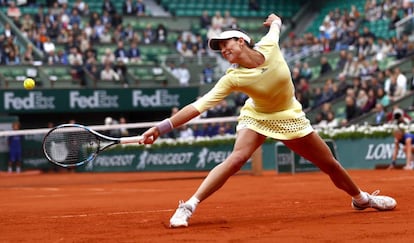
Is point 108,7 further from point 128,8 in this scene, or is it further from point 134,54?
point 134,54

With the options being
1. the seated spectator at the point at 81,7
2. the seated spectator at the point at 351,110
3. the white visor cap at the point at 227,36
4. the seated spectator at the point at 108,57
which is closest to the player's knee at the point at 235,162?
the white visor cap at the point at 227,36

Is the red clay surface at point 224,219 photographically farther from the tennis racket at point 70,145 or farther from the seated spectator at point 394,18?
the seated spectator at point 394,18

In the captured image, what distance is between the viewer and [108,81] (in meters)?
28.2

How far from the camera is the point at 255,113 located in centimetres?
812

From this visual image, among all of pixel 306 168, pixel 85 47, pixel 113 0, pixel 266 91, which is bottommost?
pixel 306 168

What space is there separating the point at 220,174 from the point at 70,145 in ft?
5.01

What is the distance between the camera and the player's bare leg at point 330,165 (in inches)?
319

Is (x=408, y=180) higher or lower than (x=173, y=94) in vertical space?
lower

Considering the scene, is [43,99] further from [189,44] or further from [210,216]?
[210,216]

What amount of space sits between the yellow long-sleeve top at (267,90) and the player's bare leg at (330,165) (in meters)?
0.13

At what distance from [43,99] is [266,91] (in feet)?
65.4

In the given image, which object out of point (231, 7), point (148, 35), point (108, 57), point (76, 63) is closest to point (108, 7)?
point (148, 35)

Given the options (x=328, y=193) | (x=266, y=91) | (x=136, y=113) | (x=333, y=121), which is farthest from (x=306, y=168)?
(x=266, y=91)

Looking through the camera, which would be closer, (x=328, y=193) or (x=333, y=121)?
(x=328, y=193)
